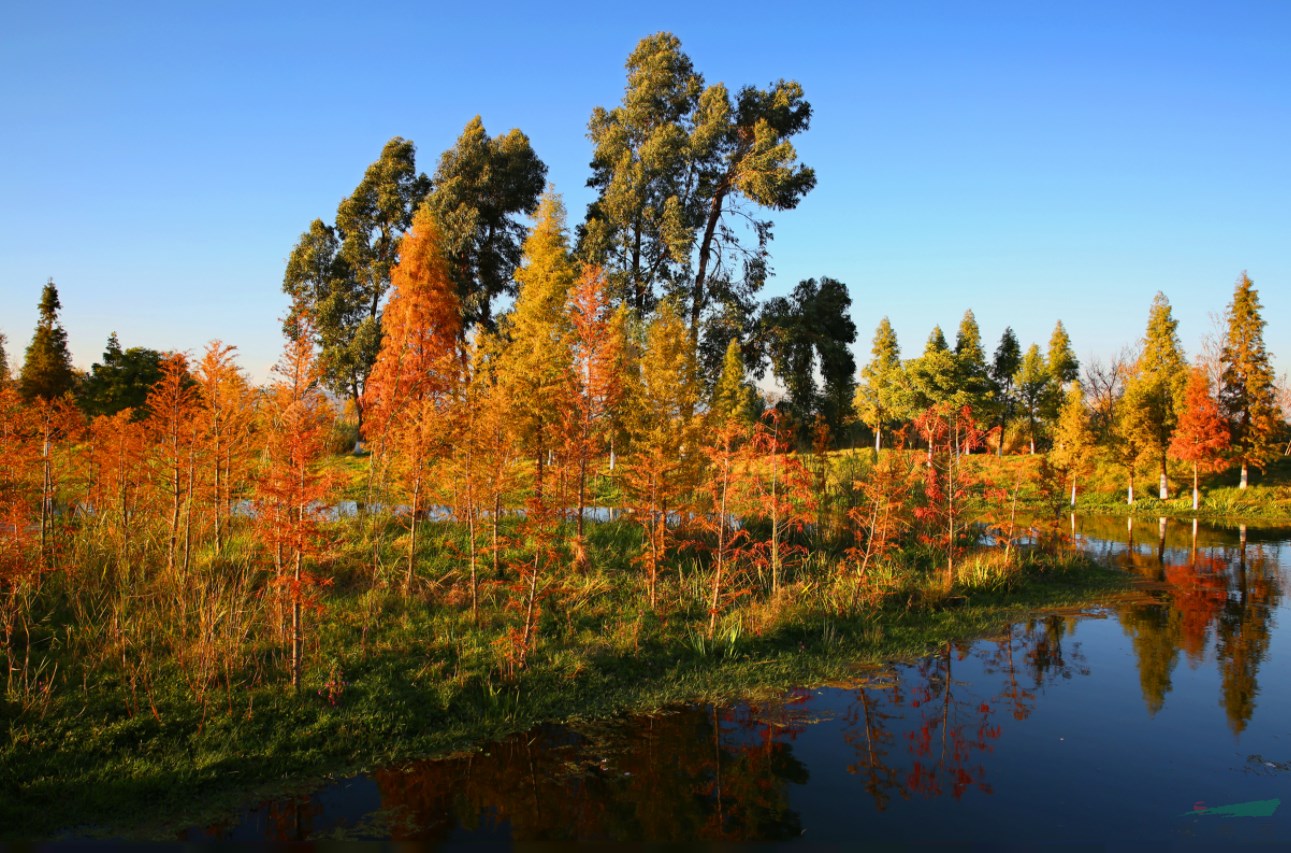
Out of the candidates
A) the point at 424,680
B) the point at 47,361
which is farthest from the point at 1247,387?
the point at 47,361

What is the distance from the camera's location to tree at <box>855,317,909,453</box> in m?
43.6

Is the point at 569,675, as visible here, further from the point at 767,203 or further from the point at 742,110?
the point at 742,110

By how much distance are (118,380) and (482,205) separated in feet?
A: 57.2

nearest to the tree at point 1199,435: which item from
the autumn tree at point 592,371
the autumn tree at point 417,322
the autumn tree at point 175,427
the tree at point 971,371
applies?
the tree at point 971,371

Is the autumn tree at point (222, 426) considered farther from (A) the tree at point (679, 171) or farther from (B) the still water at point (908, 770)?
(A) the tree at point (679, 171)

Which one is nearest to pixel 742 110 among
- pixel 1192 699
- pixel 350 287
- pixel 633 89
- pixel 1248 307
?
pixel 633 89

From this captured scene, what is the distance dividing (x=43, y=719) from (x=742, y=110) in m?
27.7

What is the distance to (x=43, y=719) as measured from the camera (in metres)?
5.64

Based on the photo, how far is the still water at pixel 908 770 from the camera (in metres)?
5.12

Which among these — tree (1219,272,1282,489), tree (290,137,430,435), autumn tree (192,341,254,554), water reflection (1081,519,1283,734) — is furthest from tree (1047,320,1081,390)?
autumn tree (192,341,254,554)

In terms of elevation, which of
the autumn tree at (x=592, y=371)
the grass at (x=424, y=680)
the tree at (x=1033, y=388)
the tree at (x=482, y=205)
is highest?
the tree at (x=482, y=205)

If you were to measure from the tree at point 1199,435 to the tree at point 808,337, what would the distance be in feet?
41.2

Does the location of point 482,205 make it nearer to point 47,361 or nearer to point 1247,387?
point 47,361

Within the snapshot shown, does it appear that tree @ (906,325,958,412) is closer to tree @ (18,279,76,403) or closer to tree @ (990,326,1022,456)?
tree @ (990,326,1022,456)
